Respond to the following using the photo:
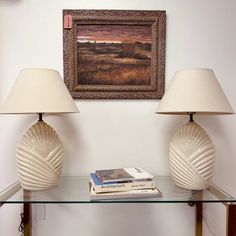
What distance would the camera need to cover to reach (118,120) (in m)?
1.44

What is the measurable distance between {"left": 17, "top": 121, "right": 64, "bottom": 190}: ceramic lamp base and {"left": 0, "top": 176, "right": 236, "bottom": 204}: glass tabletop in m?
0.04

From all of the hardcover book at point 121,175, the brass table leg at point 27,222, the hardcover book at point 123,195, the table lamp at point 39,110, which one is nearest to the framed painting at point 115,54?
the table lamp at point 39,110

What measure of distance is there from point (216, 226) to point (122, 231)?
53 cm

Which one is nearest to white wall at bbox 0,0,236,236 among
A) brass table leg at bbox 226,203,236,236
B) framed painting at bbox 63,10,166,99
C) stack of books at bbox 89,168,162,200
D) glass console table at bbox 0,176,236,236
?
framed painting at bbox 63,10,166,99

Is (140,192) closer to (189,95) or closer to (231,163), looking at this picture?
(189,95)

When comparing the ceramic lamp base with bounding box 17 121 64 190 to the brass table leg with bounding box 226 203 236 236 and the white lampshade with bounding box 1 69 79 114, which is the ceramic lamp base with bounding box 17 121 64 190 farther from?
the brass table leg with bounding box 226 203 236 236

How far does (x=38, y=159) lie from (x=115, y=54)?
2.23 feet

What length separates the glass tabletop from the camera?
1.07 meters

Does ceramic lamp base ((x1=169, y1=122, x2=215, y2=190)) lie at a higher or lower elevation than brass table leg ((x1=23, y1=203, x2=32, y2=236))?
higher

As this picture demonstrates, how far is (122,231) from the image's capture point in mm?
1458

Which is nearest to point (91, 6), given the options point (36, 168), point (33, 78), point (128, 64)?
point (128, 64)

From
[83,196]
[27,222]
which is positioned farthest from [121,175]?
[27,222]

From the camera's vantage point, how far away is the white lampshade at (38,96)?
1066 millimetres

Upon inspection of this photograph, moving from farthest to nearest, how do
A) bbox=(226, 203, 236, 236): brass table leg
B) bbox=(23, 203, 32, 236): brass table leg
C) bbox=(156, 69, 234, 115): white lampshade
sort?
bbox=(23, 203, 32, 236): brass table leg < bbox=(156, 69, 234, 115): white lampshade < bbox=(226, 203, 236, 236): brass table leg
